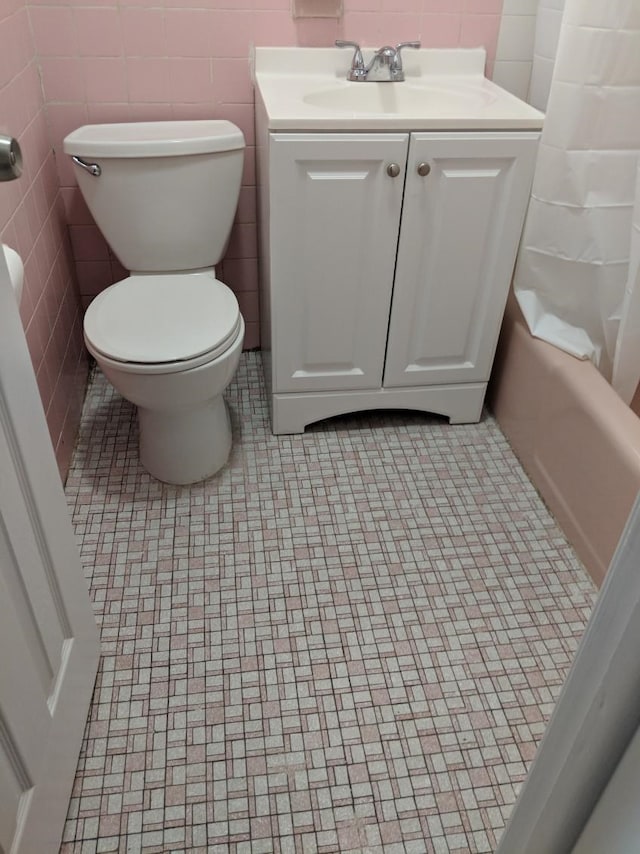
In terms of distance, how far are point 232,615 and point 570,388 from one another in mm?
952

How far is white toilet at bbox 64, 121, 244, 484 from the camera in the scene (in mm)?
1495

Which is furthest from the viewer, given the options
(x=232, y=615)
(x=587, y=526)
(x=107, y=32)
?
(x=107, y=32)

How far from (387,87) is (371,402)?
2.84 feet

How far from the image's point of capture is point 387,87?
1822 millimetres

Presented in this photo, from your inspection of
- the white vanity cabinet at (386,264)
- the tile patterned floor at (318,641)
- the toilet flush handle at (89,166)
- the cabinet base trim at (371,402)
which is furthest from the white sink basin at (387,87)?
the tile patterned floor at (318,641)

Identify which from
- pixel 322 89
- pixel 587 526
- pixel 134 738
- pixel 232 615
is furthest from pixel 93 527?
pixel 322 89

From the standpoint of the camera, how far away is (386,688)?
4.25 ft

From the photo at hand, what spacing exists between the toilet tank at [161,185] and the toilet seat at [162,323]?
106 mm

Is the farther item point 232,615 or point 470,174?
point 470,174

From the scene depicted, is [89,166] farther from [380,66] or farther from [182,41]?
[380,66]

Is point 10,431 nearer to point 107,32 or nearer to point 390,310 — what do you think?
point 390,310

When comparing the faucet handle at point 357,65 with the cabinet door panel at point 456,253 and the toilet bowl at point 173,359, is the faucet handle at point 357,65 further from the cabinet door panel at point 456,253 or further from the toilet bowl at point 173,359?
the toilet bowl at point 173,359

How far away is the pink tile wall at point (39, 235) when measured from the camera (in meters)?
1.49

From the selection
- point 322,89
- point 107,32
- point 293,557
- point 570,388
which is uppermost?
point 107,32
